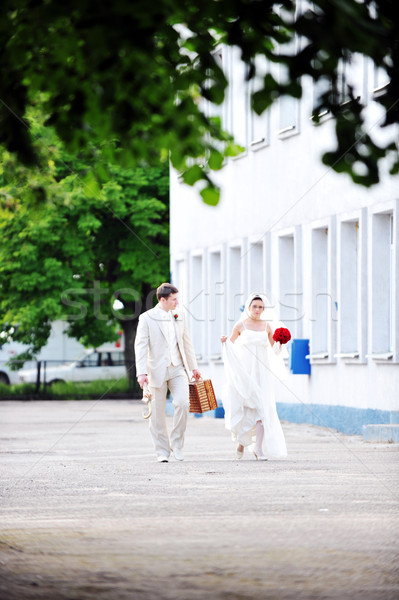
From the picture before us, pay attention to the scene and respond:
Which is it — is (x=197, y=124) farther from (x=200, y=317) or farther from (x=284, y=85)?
(x=200, y=317)

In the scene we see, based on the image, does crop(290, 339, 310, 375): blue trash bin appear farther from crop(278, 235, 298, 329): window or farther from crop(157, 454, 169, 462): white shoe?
crop(157, 454, 169, 462): white shoe

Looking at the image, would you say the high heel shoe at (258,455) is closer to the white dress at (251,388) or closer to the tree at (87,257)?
the white dress at (251,388)

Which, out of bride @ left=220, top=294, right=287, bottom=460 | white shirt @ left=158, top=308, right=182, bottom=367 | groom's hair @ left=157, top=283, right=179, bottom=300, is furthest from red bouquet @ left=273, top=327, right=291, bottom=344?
groom's hair @ left=157, top=283, right=179, bottom=300

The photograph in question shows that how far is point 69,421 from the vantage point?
3048cm

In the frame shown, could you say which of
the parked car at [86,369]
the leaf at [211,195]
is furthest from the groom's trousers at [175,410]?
the parked car at [86,369]

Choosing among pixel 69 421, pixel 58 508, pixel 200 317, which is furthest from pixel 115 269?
pixel 58 508

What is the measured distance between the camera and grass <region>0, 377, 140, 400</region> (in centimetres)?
4631

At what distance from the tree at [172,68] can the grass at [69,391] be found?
3767 centimetres

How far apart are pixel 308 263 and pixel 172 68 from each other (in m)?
18.6

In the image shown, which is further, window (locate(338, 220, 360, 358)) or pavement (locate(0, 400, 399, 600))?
window (locate(338, 220, 360, 358))

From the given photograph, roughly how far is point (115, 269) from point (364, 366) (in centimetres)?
2391

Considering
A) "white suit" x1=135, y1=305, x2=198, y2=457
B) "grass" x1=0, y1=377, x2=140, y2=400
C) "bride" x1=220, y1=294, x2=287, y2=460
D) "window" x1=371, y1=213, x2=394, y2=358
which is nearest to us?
"white suit" x1=135, y1=305, x2=198, y2=457

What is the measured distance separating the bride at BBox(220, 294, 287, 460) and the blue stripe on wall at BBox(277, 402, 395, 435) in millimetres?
4206

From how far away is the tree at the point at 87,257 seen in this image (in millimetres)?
44156
